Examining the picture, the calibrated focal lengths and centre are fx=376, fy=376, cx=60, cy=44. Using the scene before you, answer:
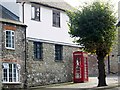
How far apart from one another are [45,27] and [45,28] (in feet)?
0.29

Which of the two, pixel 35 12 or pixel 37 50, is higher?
pixel 35 12

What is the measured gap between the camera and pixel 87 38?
1125 inches

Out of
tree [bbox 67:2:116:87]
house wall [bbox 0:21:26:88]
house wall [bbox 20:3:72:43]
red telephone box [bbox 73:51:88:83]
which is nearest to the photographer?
tree [bbox 67:2:116:87]

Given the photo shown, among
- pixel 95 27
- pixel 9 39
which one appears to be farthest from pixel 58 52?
pixel 95 27

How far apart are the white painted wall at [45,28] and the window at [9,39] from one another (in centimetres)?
200

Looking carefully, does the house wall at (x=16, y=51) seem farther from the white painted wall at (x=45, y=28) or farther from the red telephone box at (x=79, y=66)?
the red telephone box at (x=79, y=66)

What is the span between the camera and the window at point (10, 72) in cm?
2888

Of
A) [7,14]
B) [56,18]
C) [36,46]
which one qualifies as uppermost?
[56,18]

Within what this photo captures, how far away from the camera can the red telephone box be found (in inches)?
1422

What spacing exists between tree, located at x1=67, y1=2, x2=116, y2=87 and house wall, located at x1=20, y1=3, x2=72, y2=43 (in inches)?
142

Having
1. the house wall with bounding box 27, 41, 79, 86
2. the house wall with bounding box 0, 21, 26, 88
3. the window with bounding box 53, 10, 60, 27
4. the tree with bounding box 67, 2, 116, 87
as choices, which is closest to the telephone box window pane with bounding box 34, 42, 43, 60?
the house wall with bounding box 27, 41, 79, 86

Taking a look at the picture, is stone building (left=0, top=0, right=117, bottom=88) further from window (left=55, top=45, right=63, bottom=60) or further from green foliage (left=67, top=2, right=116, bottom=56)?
green foliage (left=67, top=2, right=116, bottom=56)

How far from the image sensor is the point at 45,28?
3347cm

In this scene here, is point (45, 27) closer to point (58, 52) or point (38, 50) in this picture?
point (38, 50)
